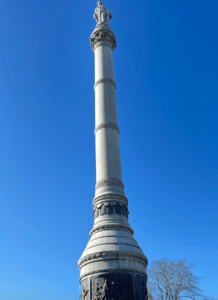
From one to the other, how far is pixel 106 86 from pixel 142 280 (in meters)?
10.0

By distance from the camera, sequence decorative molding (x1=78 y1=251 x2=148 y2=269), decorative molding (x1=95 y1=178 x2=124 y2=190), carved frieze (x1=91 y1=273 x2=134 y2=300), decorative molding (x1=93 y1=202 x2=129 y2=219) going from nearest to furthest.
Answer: carved frieze (x1=91 y1=273 x2=134 y2=300) → decorative molding (x1=78 y1=251 x2=148 y2=269) → decorative molding (x1=93 y1=202 x2=129 y2=219) → decorative molding (x1=95 y1=178 x2=124 y2=190)

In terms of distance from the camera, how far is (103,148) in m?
15.4

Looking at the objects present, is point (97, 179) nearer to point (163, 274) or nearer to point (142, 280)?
point (142, 280)

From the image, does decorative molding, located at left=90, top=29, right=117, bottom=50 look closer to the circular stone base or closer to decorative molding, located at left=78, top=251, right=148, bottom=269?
decorative molding, located at left=78, top=251, right=148, bottom=269

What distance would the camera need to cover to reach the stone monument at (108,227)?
11.7 m

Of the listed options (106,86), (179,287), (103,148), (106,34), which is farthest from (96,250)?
(179,287)

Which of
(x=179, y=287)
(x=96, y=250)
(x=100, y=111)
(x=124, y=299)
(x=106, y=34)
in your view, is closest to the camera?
(x=124, y=299)

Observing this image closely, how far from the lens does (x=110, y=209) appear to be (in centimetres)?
1398

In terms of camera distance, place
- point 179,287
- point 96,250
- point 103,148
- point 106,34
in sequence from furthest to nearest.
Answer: point 179,287
point 106,34
point 103,148
point 96,250

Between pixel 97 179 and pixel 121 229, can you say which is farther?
pixel 97 179

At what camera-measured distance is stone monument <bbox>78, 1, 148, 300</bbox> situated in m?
11.7

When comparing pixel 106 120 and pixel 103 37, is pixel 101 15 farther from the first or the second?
pixel 106 120

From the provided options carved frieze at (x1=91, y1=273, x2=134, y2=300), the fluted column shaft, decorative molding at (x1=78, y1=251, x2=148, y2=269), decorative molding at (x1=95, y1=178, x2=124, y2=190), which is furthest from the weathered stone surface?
the fluted column shaft

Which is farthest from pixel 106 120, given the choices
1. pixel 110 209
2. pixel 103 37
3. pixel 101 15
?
pixel 101 15
